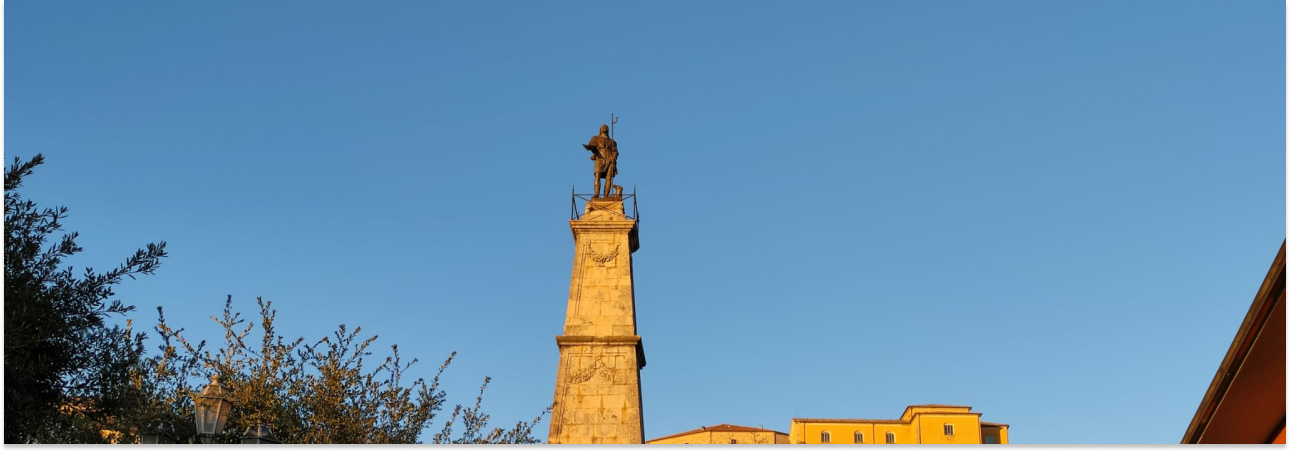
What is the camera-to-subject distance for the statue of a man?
24438 mm

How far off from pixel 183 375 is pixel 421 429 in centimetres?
423

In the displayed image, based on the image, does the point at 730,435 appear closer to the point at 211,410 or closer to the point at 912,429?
the point at 912,429

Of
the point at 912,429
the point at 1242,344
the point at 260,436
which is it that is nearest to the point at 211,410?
the point at 260,436

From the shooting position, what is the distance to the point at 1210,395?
1087cm

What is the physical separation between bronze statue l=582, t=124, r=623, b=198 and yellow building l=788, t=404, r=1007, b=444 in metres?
46.9

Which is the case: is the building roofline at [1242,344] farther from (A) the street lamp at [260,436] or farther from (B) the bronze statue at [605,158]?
(B) the bronze statue at [605,158]

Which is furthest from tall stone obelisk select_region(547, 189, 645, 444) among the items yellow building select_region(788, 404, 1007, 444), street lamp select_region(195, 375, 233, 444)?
yellow building select_region(788, 404, 1007, 444)

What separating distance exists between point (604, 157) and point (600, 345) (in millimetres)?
4781

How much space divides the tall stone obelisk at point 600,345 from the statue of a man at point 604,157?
1.09 meters

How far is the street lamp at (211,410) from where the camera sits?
13.6 metres

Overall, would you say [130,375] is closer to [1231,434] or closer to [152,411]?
[152,411]

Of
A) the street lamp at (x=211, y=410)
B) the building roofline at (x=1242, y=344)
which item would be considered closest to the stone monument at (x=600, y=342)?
the street lamp at (x=211, y=410)

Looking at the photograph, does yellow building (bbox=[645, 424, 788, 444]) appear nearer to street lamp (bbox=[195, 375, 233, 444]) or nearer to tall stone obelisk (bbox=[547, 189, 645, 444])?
tall stone obelisk (bbox=[547, 189, 645, 444])

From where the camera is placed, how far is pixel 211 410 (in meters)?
13.6
